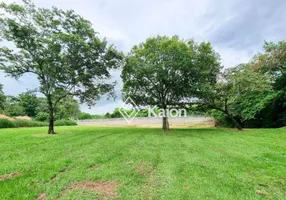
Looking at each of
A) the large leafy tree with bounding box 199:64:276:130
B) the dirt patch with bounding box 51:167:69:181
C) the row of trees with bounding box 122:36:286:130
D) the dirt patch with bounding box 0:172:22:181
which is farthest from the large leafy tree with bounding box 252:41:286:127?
the dirt patch with bounding box 0:172:22:181

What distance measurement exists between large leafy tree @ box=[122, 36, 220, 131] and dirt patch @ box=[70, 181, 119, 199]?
7.94m

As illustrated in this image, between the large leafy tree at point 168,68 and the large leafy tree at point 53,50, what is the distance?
5.56ft

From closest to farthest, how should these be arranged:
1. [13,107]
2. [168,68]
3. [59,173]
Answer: [59,173] → [168,68] → [13,107]

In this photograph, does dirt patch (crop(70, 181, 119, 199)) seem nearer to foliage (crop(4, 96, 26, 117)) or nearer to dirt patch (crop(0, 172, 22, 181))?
dirt patch (crop(0, 172, 22, 181))

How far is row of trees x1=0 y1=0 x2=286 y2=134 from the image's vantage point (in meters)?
8.95

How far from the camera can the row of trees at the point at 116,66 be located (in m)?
8.95

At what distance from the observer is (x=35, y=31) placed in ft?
29.6

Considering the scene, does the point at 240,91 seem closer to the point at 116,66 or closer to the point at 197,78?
the point at 197,78

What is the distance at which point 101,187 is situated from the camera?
2742mm

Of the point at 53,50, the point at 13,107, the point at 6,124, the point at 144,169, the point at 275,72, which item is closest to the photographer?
the point at 144,169

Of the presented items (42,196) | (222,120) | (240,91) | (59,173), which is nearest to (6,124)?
(59,173)

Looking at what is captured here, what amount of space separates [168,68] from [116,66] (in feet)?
10.6

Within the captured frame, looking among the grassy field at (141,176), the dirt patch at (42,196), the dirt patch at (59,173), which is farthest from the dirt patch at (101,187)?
the dirt patch at (59,173)

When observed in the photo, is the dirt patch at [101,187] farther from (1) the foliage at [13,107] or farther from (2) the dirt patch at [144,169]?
(1) the foliage at [13,107]
